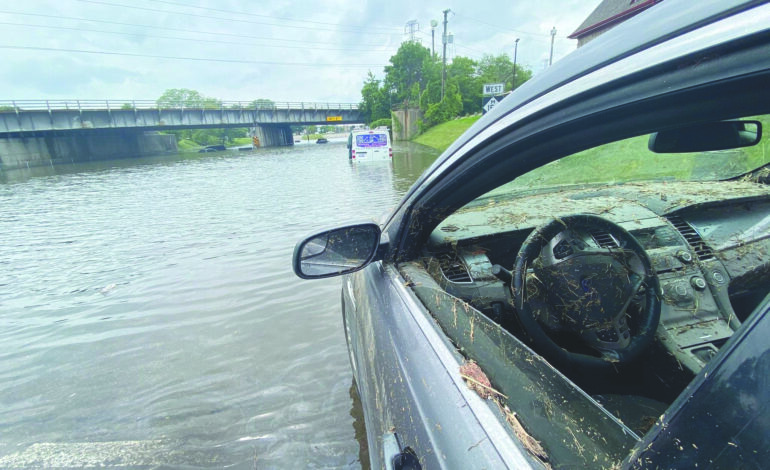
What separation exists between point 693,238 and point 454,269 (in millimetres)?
1384

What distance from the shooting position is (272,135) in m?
75.2

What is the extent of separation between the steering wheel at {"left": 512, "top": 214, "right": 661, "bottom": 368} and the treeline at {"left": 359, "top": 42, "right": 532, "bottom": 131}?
54.5 metres

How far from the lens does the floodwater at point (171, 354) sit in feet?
9.51

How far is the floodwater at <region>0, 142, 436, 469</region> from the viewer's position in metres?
2.90

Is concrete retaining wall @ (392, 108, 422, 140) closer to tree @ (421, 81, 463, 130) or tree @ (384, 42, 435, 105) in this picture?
tree @ (421, 81, 463, 130)

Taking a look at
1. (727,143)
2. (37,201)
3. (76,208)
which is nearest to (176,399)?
(727,143)

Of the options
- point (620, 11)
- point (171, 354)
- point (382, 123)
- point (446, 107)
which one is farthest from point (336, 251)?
point (382, 123)

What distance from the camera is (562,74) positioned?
923 millimetres

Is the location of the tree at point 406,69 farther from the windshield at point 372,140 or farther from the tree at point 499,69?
the windshield at point 372,140

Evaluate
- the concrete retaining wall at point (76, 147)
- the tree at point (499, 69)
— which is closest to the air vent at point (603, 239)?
the concrete retaining wall at point (76, 147)

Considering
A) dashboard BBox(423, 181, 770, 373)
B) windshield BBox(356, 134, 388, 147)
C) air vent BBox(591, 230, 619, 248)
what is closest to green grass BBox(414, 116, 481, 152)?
windshield BBox(356, 134, 388, 147)

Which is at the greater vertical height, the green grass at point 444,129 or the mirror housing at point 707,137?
the green grass at point 444,129

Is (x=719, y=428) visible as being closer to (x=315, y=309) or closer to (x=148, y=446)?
(x=148, y=446)

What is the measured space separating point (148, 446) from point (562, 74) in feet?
11.9
